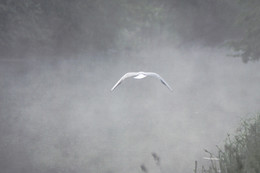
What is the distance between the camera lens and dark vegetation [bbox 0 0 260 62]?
2388 cm

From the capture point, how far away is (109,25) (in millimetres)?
→ 28234

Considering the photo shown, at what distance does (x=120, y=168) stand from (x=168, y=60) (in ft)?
65.4

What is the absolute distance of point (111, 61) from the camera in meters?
26.5

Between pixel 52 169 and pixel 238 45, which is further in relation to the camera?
pixel 238 45

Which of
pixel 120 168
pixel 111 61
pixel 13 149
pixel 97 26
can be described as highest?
pixel 97 26

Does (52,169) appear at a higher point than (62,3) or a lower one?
lower

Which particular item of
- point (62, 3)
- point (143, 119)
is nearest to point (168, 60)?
point (62, 3)

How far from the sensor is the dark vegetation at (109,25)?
23.9 metres

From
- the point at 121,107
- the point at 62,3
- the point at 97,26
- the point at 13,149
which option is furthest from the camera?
the point at 97,26

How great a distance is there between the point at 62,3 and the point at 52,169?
719 inches

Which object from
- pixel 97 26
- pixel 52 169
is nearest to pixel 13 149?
pixel 52 169

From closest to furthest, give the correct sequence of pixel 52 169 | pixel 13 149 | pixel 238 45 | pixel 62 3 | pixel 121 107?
pixel 52 169 < pixel 13 149 < pixel 238 45 < pixel 121 107 < pixel 62 3

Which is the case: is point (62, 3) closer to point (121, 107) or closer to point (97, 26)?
point (97, 26)

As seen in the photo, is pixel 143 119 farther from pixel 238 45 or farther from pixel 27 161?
pixel 27 161
